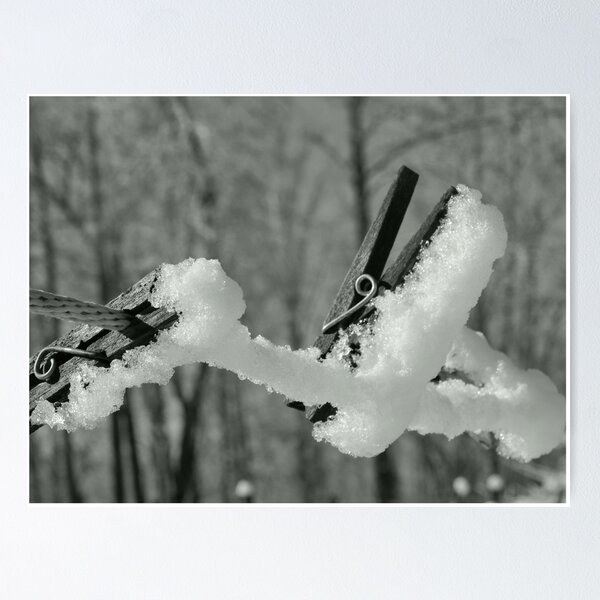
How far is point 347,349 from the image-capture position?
2.44 ft

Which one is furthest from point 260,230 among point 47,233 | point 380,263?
point 380,263

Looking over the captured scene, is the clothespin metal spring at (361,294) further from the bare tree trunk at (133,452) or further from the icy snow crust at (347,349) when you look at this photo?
the bare tree trunk at (133,452)

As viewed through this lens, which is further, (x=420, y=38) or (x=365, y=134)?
(x=365, y=134)

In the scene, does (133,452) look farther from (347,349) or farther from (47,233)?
(347,349)

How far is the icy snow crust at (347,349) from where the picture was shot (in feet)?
2.31

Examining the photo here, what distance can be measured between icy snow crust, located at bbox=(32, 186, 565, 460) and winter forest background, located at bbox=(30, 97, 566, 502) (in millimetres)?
681

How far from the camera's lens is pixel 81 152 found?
7.16 ft
